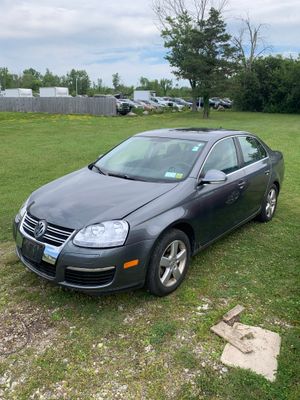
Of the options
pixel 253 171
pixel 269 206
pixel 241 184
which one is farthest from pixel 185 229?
pixel 269 206

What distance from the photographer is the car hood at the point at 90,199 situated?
324 cm

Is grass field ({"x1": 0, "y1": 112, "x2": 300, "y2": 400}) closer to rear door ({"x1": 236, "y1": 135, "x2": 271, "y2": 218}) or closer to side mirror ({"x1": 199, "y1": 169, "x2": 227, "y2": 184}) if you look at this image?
rear door ({"x1": 236, "y1": 135, "x2": 271, "y2": 218})

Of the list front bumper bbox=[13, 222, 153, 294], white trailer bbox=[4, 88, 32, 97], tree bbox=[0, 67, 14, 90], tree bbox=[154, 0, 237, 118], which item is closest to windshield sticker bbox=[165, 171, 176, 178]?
front bumper bbox=[13, 222, 153, 294]

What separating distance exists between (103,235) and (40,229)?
0.61 metres

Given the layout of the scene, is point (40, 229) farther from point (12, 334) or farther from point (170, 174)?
point (170, 174)

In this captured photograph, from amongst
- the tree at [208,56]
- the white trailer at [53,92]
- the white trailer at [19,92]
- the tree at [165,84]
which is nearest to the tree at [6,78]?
the tree at [165,84]

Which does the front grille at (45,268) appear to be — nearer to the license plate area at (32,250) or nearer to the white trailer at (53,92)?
the license plate area at (32,250)

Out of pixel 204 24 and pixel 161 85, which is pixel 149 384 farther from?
pixel 161 85

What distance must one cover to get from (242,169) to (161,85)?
8589cm

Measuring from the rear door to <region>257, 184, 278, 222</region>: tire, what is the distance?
0.21m

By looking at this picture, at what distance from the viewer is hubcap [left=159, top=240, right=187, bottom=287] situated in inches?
136

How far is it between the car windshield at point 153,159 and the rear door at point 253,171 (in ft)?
2.82

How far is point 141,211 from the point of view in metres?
3.29

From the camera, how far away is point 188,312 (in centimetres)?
333
